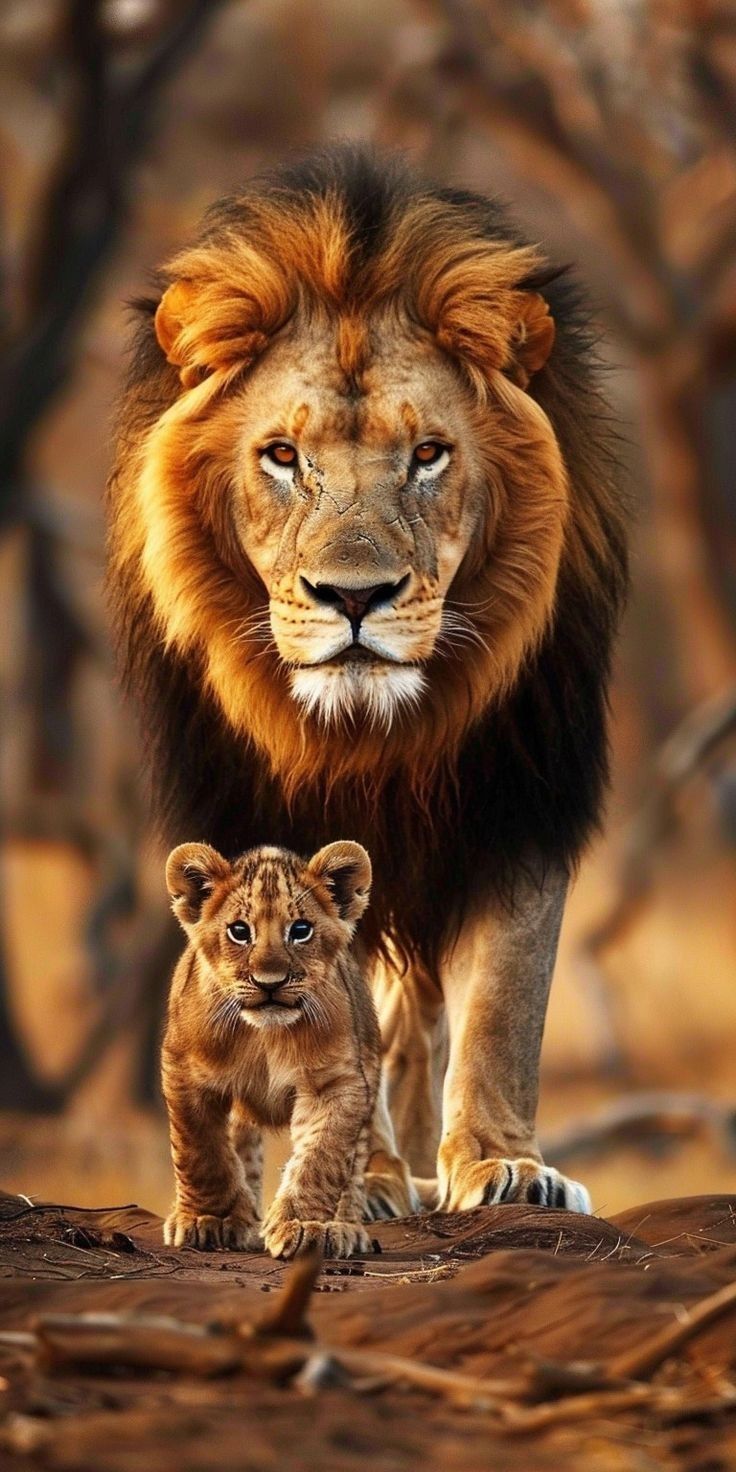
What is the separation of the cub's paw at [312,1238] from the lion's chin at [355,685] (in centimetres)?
98

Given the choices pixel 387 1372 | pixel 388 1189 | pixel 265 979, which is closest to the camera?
pixel 387 1372

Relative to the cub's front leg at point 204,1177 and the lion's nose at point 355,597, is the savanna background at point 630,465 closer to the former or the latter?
the cub's front leg at point 204,1177

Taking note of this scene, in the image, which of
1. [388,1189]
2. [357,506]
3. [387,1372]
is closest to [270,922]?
[357,506]

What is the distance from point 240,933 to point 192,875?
0.21 meters

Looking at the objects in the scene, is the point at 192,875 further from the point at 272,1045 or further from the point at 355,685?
the point at 355,685

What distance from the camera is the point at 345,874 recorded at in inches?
177

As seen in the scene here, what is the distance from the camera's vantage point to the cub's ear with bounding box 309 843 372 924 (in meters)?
4.47

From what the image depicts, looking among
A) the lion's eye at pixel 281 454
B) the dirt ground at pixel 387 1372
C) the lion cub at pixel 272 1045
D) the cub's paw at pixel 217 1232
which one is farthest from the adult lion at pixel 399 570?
the dirt ground at pixel 387 1372

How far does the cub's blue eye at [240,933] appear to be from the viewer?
14.1 feet

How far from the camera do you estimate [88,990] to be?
15.9 meters

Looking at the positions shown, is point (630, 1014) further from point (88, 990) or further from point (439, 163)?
point (439, 163)

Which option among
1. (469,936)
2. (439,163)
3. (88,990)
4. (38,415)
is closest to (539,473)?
(469,936)

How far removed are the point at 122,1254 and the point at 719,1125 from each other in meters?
8.48

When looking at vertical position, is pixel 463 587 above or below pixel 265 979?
above
